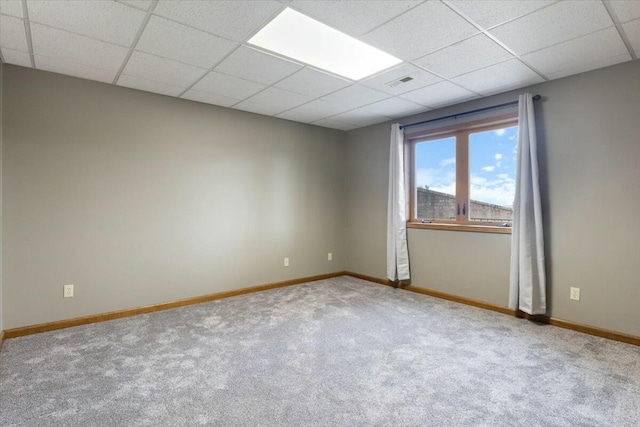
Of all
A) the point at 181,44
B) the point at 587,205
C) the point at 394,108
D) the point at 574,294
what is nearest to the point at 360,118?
the point at 394,108

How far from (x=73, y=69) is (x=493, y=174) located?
439 cm

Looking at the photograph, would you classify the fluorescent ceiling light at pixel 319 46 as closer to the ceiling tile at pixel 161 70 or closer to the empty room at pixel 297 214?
the empty room at pixel 297 214

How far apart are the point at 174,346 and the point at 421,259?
311 centimetres

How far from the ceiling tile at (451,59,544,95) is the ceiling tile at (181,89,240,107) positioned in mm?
2461

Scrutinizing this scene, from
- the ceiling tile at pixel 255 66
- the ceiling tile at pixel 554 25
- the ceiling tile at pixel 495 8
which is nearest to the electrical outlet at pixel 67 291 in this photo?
the ceiling tile at pixel 255 66

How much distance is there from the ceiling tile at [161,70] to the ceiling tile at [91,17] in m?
0.34

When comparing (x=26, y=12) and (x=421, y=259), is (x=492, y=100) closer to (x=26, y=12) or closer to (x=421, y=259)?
(x=421, y=259)

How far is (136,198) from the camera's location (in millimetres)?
3453

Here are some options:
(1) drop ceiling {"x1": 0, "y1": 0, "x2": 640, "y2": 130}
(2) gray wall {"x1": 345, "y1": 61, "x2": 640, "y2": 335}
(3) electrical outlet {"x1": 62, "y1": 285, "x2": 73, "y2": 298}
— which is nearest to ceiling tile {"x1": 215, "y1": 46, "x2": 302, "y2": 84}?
(1) drop ceiling {"x1": 0, "y1": 0, "x2": 640, "y2": 130}

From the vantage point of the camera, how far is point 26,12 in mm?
2025

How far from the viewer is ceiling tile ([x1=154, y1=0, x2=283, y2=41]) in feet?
6.39

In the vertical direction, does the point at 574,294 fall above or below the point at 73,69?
below

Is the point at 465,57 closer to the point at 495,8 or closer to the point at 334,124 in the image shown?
the point at 495,8

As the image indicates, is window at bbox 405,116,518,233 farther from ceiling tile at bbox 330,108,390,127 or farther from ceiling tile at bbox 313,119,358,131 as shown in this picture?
ceiling tile at bbox 313,119,358,131
